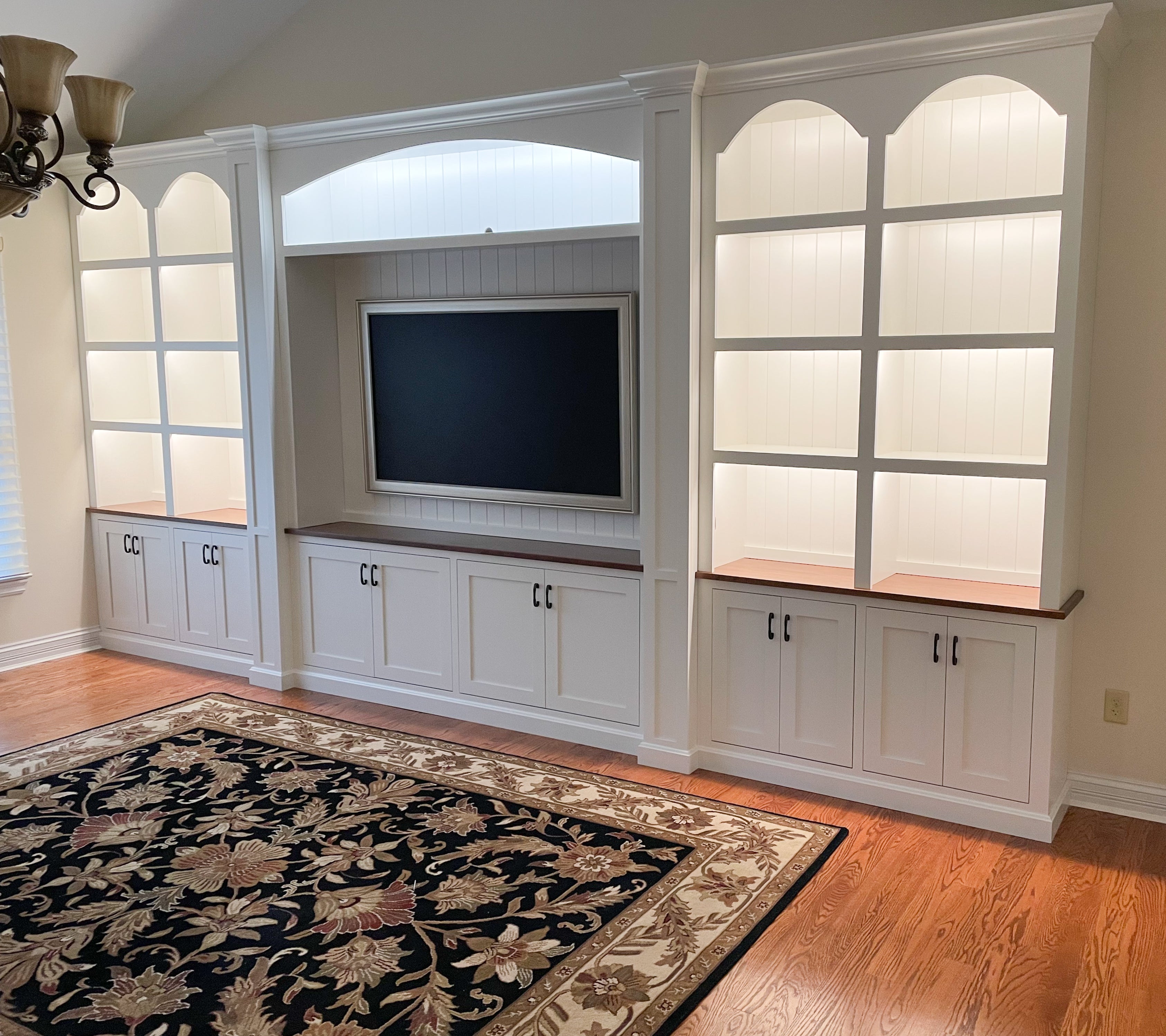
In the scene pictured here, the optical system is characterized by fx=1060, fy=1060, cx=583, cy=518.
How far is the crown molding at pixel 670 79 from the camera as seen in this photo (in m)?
3.54

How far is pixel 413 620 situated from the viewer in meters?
4.62

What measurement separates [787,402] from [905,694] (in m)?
1.16

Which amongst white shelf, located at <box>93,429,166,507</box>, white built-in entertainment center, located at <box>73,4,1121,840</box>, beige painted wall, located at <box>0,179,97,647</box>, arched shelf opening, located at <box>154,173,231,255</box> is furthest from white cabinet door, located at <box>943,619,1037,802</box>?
beige painted wall, located at <box>0,179,97,647</box>

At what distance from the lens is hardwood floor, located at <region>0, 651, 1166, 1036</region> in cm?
246

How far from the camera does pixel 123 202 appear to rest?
17.8 ft

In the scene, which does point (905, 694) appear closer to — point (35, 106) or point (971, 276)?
point (971, 276)

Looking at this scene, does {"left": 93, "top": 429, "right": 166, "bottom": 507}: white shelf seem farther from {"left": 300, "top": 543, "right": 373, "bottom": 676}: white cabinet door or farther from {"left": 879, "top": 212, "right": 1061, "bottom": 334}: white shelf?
{"left": 879, "top": 212, "right": 1061, "bottom": 334}: white shelf

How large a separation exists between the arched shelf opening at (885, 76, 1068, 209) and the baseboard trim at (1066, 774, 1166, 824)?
195cm

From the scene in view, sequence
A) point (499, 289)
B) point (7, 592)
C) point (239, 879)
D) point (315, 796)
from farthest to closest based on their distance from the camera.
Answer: point (7, 592), point (499, 289), point (315, 796), point (239, 879)

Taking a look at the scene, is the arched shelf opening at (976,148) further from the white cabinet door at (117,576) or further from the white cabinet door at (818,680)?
the white cabinet door at (117,576)

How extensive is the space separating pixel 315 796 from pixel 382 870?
2.08 ft

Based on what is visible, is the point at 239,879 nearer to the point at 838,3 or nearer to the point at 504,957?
the point at 504,957

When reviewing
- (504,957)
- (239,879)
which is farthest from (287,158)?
(504,957)

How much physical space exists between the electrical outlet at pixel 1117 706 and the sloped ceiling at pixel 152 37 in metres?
4.49
